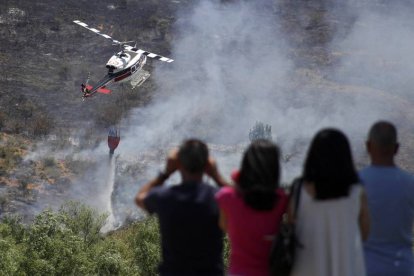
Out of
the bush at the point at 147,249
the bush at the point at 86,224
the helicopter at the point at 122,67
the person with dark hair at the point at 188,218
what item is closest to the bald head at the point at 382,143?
the person with dark hair at the point at 188,218

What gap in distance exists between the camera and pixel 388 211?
603cm

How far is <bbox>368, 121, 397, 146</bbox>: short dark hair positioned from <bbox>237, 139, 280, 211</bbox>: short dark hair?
1.06 metres

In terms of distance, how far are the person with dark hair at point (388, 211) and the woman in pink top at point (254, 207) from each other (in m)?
0.99

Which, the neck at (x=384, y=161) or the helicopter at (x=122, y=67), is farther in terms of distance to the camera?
the helicopter at (x=122, y=67)

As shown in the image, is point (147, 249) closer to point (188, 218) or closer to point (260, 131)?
point (260, 131)

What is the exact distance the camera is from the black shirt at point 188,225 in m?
5.68

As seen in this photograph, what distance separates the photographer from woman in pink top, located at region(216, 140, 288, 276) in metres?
5.36

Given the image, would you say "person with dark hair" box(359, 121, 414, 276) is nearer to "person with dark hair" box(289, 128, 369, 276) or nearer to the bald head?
the bald head

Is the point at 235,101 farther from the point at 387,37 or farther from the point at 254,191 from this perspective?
the point at 254,191

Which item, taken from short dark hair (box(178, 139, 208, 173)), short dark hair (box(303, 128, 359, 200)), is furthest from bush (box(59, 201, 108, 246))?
short dark hair (box(303, 128, 359, 200))

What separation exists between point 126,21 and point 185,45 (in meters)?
6.49

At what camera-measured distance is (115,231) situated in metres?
49.2

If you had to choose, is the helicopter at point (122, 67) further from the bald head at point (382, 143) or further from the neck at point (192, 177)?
the neck at point (192, 177)

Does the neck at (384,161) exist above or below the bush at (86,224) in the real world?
above
